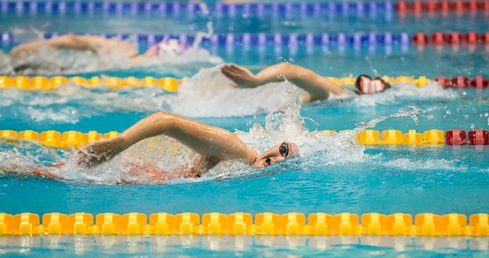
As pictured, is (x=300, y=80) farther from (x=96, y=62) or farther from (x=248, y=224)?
(x=96, y=62)

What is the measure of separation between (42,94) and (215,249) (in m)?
3.11

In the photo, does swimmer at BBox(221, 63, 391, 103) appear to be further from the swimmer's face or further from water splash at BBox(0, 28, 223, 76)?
water splash at BBox(0, 28, 223, 76)

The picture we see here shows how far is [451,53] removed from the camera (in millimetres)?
7535

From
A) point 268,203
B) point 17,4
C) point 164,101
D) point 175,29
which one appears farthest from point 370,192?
point 17,4

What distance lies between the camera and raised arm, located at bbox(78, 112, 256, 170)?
3.83 m

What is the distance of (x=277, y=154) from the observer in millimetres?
4137

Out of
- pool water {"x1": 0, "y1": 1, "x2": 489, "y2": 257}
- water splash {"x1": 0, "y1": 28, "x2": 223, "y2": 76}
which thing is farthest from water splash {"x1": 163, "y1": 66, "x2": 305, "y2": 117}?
water splash {"x1": 0, "y1": 28, "x2": 223, "y2": 76}

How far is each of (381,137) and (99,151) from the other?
6.62 feet

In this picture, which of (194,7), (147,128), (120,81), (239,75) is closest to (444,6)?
(194,7)

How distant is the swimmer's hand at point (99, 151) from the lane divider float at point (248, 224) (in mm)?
231

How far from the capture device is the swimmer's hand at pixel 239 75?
4.89 metres

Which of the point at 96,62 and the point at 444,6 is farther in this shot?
the point at 444,6

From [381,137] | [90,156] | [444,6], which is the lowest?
[90,156]

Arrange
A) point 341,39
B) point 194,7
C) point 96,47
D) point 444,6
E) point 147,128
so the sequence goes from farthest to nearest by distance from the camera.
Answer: point 194,7
point 444,6
point 341,39
point 96,47
point 147,128
